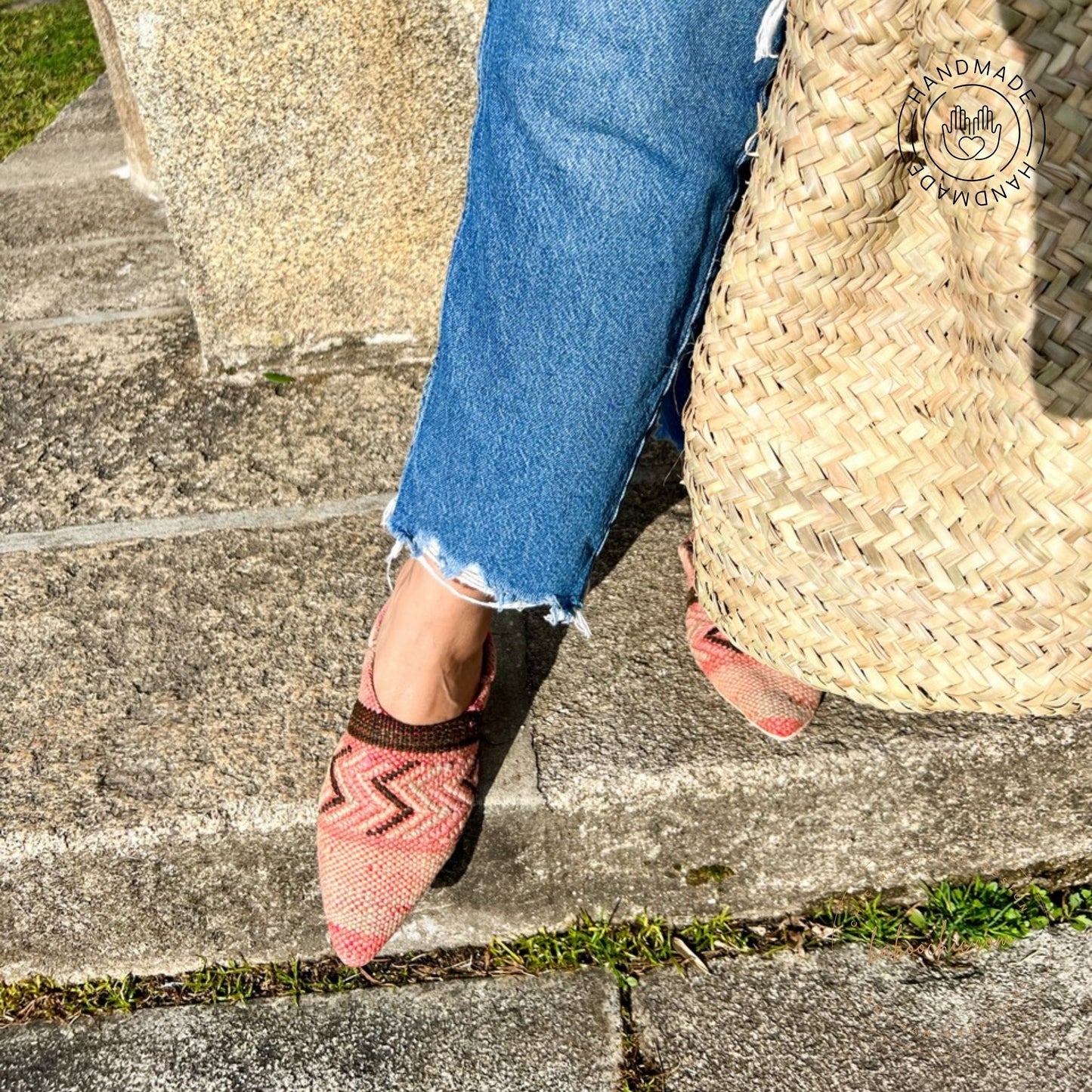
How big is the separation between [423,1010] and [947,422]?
1.03 m

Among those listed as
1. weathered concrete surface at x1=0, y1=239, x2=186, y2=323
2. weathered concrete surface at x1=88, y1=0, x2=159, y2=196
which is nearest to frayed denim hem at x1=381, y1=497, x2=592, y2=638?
weathered concrete surface at x1=0, y1=239, x2=186, y2=323

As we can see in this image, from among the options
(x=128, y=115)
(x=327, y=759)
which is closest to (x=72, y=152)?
(x=128, y=115)

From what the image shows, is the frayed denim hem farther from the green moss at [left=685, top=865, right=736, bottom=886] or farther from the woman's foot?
the green moss at [left=685, top=865, right=736, bottom=886]

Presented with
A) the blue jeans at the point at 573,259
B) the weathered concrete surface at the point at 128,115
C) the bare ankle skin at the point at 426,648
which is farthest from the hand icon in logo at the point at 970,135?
the weathered concrete surface at the point at 128,115

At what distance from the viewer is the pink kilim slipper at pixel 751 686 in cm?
146

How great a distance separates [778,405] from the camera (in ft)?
3.26

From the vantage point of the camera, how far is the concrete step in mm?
1421

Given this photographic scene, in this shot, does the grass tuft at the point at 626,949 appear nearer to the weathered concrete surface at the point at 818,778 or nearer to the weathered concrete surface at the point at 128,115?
the weathered concrete surface at the point at 818,778

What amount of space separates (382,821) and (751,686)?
0.55 metres

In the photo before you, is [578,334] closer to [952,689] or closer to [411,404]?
[952,689]

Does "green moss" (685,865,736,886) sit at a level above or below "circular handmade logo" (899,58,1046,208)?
below

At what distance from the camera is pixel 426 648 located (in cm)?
135

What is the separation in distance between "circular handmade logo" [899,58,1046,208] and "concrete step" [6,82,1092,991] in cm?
87

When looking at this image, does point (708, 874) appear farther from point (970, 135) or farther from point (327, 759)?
point (970, 135)
